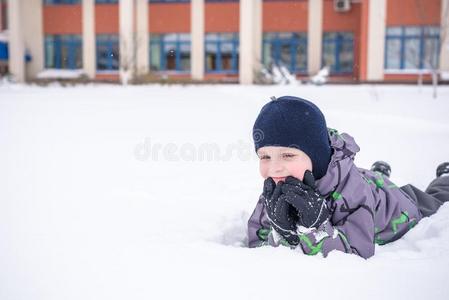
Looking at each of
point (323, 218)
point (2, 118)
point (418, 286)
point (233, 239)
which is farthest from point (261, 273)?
point (2, 118)

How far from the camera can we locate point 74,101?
10789mm

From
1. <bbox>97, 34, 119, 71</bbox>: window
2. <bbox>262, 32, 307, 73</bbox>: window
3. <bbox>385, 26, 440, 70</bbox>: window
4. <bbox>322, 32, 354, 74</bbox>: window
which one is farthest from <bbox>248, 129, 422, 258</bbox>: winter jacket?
<bbox>97, 34, 119, 71</bbox>: window

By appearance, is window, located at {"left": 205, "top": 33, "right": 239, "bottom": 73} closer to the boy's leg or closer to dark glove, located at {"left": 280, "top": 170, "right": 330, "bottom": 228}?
the boy's leg

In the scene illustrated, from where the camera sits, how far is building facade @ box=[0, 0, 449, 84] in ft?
67.2

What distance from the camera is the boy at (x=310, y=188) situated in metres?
1.82

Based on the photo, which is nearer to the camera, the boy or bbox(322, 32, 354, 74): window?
the boy

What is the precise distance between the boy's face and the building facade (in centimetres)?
1923

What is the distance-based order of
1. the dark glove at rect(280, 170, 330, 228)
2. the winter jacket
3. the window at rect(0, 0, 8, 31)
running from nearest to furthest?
the dark glove at rect(280, 170, 330, 228), the winter jacket, the window at rect(0, 0, 8, 31)

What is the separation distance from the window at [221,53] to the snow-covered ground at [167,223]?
1670cm

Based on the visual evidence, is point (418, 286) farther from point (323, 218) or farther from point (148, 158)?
point (148, 158)

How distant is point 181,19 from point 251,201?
Answer: 2163 cm

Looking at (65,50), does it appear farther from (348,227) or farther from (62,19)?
(348,227)

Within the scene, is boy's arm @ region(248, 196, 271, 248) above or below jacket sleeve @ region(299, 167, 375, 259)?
below

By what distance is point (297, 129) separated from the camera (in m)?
1.98
